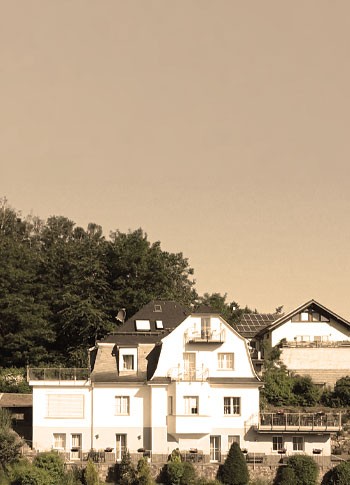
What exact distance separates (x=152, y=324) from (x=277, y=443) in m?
11.4

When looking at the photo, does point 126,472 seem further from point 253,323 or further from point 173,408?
point 253,323

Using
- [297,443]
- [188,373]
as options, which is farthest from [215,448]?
[297,443]

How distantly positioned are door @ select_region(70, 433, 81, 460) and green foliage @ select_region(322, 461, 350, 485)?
1416 centimetres

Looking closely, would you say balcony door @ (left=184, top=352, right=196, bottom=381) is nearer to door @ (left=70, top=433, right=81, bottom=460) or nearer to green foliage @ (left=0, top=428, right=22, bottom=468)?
door @ (left=70, top=433, right=81, bottom=460)

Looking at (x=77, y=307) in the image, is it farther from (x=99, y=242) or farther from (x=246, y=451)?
(x=246, y=451)

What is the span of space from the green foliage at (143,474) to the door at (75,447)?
14.1 ft

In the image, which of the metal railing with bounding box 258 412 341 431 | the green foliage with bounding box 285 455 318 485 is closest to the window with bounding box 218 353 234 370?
the metal railing with bounding box 258 412 341 431

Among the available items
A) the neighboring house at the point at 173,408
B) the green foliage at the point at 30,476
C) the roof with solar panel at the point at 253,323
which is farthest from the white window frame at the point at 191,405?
the roof with solar panel at the point at 253,323

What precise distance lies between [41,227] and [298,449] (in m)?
61.4

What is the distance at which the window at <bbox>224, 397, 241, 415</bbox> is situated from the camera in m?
78.6

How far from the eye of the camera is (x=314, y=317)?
310 ft

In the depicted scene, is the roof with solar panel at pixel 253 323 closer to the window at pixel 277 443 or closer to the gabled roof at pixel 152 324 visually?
the gabled roof at pixel 152 324

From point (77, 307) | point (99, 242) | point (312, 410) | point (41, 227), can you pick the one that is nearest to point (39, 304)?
point (77, 307)

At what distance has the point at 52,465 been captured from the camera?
73.4 metres
